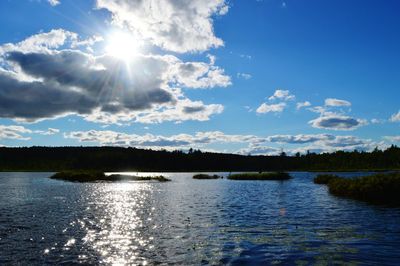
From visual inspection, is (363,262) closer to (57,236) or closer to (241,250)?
(241,250)

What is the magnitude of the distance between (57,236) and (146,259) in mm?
11423

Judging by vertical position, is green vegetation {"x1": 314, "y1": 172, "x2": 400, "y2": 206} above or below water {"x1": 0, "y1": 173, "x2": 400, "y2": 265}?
above

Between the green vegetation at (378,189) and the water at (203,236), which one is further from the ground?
the green vegetation at (378,189)

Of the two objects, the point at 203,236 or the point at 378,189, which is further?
the point at 378,189

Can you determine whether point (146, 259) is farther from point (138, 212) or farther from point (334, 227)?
point (138, 212)

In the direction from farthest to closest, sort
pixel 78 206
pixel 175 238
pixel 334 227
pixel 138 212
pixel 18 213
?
pixel 78 206 < pixel 138 212 < pixel 18 213 < pixel 334 227 < pixel 175 238

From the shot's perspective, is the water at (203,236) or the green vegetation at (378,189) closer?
the water at (203,236)

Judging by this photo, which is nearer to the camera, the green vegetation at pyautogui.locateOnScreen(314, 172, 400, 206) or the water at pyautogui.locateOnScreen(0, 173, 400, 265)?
the water at pyautogui.locateOnScreen(0, 173, 400, 265)

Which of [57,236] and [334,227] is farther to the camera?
[334,227]

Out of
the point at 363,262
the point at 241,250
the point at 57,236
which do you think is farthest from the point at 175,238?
the point at 363,262

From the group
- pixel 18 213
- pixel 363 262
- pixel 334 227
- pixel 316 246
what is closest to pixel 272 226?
pixel 334 227

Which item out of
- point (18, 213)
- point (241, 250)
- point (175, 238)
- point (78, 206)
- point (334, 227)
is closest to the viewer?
point (241, 250)

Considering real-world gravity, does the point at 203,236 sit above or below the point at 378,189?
below

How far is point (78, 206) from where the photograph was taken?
55.2 meters
